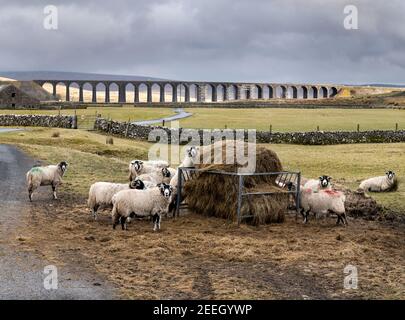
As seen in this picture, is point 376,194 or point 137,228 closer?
point 137,228

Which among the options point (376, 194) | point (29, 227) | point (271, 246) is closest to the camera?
point (271, 246)

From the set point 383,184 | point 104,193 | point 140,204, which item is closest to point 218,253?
point 140,204

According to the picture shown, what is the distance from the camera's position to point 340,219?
18.0 m

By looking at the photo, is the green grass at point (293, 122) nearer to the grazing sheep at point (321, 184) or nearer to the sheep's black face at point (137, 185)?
the grazing sheep at point (321, 184)

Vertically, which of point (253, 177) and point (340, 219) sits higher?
point (253, 177)

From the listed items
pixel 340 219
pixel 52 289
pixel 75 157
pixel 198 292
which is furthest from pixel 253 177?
pixel 75 157

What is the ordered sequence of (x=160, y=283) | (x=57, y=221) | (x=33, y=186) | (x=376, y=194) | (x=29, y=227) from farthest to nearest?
(x=376, y=194)
(x=33, y=186)
(x=57, y=221)
(x=29, y=227)
(x=160, y=283)

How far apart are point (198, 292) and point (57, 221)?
7605 millimetres

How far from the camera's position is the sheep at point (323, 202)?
1733 cm

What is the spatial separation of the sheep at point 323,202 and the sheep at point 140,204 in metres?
4.65

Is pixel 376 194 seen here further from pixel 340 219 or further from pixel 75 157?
pixel 75 157

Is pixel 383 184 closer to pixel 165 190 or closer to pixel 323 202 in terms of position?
pixel 323 202

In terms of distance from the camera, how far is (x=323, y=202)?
1745cm

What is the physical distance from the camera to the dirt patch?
1117cm
